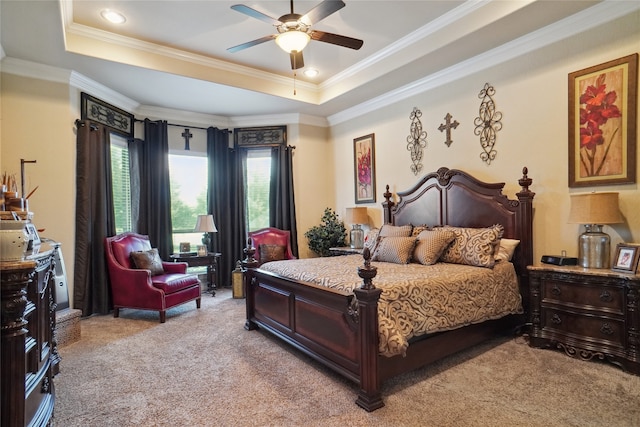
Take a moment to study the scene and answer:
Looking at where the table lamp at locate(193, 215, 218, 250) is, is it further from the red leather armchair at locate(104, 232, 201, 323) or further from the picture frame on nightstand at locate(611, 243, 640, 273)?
the picture frame on nightstand at locate(611, 243, 640, 273)

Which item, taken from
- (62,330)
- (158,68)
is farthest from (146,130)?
(62,330)

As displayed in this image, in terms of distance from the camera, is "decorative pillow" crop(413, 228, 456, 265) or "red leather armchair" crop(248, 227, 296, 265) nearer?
"decorative pillow" crop(413, 228, 456, 265)

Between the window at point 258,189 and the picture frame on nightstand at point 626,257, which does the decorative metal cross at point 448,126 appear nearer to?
the picture frame on nightstand at point 626,257

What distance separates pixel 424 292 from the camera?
8.40ft

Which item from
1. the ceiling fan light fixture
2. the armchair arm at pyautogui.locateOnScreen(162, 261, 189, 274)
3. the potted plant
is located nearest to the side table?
the armchair arm at pyautogui.locateOnScreen(162, 261, 189, 274)

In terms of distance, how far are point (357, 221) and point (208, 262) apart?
2.45 metres

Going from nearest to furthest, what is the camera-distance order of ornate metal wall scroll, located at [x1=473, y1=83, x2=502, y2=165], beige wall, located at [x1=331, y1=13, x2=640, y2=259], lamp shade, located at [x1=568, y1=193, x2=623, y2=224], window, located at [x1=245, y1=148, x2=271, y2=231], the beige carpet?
the beige carpet < lamp shade, located at [x1=568, y1=193, x2=623, y2=224] < beige wall, located at [x1=331, y1=13, x2=640, y2=259] < ornate metal wall scroll, located at [x1=473, y1=83, x2=502, y2=165] < window, located at [x1=245, y1=148, x2=271, y2=231]

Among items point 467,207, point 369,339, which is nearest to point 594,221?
point 467,207

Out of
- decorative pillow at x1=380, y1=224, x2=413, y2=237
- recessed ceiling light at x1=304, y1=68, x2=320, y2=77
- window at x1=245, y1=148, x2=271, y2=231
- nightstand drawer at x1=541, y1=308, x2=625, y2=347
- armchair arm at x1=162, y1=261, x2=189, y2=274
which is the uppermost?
recessed ceiling light at x1=304, y1=68, x2=320, y2=77

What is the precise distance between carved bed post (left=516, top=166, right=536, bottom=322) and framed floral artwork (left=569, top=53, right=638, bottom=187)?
37 centimetres

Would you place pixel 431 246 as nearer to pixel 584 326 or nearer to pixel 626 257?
pixel 584 326

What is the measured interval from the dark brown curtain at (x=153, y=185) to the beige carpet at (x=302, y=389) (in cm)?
225

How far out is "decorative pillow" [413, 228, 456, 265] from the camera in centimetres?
350

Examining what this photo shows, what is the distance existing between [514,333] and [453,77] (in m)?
3.08
